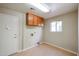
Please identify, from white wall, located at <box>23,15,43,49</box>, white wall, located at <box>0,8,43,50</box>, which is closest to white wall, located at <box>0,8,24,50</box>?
white wall, located at <box>0,8,43,50</box>

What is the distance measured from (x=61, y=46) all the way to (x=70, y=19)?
1079 millimetres

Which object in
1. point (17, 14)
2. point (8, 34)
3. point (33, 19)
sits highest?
point (17, 14)

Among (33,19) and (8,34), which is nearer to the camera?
(8,34)

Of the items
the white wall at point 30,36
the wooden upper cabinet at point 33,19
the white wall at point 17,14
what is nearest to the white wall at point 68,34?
the wooden upper cabinet at point 33,19

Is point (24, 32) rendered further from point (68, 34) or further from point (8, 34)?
point (68, 34)

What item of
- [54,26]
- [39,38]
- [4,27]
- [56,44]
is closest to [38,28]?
[39,38]

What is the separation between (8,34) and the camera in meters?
2.28

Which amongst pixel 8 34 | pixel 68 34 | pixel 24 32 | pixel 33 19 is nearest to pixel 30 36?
pixel 24 32

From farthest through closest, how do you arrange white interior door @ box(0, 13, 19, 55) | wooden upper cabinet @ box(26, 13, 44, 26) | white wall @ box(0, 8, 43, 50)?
wooden upper cabinet @ box(26, 13, 44, 26) → white wall @ box(0, 8, 43, 50) → white interior door @ box(0, 13, 19, 55)

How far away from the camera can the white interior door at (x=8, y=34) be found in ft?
6.99

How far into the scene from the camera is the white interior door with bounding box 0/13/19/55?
2130 millimetres

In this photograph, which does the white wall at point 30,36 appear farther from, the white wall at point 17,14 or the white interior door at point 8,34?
the white interior door at point 8,34

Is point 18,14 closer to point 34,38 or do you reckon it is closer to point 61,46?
point 34,38

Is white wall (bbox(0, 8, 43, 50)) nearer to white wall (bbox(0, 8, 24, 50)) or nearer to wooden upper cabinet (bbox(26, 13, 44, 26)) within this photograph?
white wall (bbox(0, 8, 24, 50))
